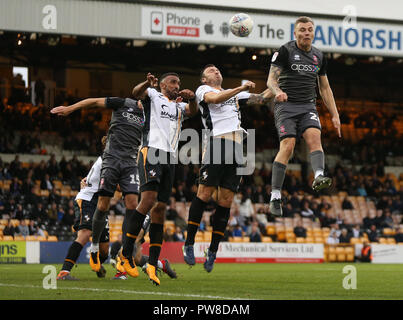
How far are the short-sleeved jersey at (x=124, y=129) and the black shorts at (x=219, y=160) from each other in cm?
157

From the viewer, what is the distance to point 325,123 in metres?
35.0

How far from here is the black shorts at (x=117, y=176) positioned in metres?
11.1

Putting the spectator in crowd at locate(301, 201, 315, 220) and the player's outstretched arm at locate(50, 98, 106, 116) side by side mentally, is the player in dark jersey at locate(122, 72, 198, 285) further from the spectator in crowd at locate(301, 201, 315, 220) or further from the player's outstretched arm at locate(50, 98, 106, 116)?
the spectator in crowd at locate(301, 201, 315, 220)

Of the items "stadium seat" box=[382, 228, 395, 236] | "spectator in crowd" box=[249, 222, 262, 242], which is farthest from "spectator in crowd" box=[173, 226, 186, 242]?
"stadium seat" box=[382, 228, 395, 236]

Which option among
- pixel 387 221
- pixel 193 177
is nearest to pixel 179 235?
pixel 193 177

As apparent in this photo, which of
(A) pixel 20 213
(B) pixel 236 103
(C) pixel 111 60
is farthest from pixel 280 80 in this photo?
(C) pixel 111 60

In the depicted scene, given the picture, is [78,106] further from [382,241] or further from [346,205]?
[346,205]

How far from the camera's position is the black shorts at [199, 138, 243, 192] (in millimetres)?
10164

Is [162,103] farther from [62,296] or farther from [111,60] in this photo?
[111,60]

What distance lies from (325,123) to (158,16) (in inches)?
549

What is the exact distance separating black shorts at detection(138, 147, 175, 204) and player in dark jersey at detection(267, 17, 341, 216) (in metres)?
1.45

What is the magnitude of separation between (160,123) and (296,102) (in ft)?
6.20

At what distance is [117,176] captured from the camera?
36.7ft

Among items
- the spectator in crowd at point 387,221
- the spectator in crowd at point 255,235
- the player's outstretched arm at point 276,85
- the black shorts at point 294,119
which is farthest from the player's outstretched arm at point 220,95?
the spectator in crowd at point 387,221
